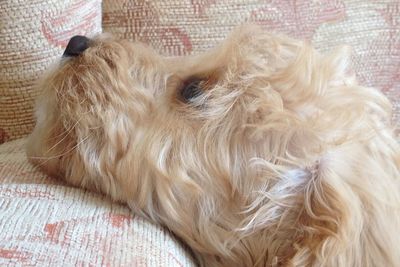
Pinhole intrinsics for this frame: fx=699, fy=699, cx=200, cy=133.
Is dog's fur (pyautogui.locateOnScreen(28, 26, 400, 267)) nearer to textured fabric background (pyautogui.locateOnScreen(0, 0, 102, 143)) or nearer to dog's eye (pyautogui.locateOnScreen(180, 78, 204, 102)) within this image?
dog's eye (pyautogui.locateOnScreen(180, 78, 204, 102))

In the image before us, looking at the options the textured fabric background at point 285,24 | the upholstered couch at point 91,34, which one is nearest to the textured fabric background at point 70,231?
the upholstered couch at point 91,34

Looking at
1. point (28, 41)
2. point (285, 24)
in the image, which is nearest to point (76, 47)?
point (28, 41)

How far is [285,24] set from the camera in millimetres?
1472

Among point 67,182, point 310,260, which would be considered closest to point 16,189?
point 67,182

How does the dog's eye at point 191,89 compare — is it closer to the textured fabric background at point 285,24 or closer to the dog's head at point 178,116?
the dog's head at point 178,116

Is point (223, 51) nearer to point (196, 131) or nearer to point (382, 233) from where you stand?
point (196, 131)

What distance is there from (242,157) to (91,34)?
1.61ft

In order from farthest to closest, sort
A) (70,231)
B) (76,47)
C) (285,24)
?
(285,24)
(76,47)
(70,231)

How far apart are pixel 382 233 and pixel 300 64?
0.29m

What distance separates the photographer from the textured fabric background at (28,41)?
4.20 ft

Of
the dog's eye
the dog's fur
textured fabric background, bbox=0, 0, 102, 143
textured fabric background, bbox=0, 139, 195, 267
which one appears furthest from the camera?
textured fabric background, bbox=0, 0, 102, 143

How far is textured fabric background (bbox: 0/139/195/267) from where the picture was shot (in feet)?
2.58

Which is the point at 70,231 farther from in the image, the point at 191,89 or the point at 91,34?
the point at 91,34

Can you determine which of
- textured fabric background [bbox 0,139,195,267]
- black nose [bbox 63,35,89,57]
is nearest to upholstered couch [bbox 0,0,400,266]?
textured fabric background [bbox 0,139,195,267]
